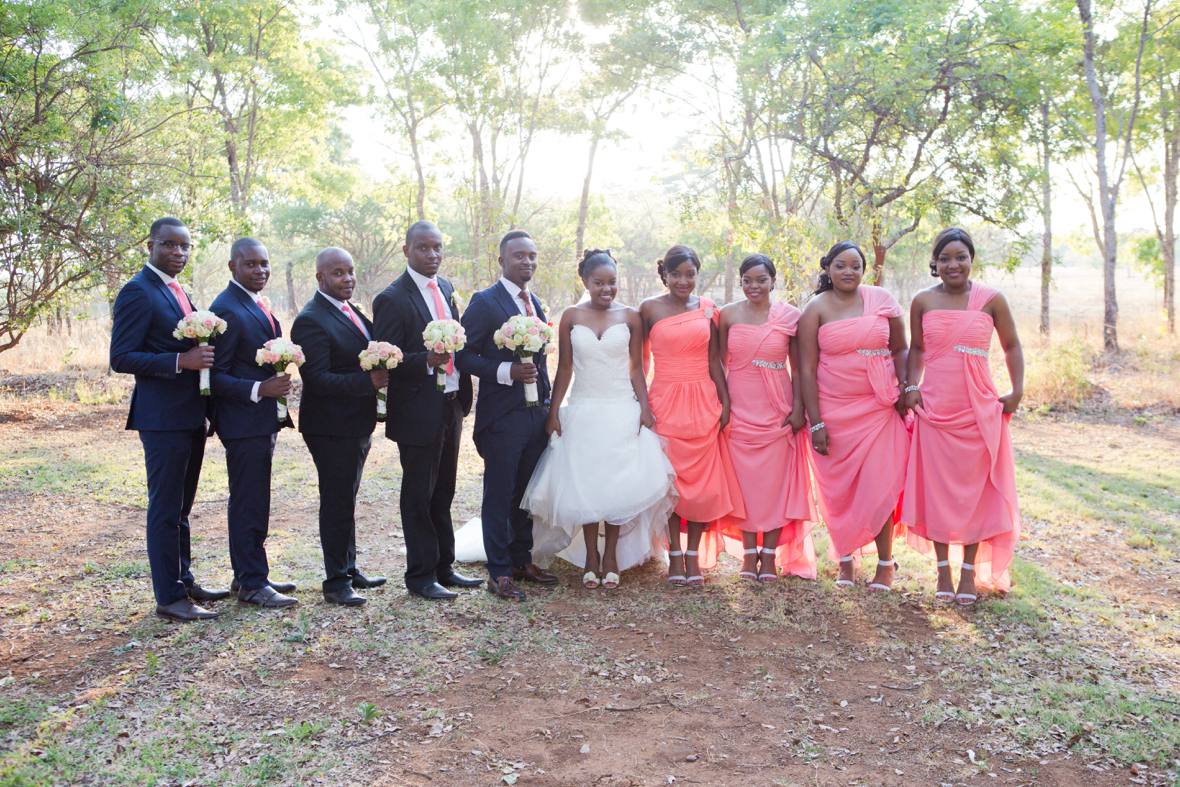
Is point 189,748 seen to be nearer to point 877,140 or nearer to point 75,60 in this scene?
point 75,60

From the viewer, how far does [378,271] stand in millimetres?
38688

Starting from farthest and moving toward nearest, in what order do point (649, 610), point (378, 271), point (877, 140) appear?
point (378, 271) < point (877, 140) < point (649, 610)

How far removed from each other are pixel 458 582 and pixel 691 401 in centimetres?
204

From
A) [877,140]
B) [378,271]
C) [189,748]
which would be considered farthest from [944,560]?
[378,271]

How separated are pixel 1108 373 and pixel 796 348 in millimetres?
13158

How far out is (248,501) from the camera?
5.24 metres

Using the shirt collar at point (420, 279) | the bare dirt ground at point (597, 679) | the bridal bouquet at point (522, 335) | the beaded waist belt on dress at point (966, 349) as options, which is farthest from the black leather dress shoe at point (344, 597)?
the beaded waist belt on dress at point (966, 349)

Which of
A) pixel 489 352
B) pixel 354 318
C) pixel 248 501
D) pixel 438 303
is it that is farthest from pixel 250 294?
pixel 489 352

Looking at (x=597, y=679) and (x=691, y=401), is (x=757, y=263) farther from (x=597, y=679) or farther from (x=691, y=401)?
(x=597, y=679)

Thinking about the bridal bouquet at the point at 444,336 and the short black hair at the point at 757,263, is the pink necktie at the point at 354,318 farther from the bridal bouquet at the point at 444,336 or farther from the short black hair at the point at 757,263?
the short black hair at the point at 757,263

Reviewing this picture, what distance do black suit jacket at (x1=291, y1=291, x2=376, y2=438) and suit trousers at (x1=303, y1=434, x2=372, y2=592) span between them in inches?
3.0

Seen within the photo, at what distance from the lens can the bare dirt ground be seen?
3717 millimetres

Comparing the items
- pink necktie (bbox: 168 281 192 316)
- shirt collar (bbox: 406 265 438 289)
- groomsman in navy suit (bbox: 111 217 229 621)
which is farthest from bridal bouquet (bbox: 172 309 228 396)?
shirt collar (bbox: 406 265 438 289)

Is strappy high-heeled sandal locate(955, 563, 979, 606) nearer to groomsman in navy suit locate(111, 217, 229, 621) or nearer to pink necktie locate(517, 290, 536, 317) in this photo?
pink necktie locate(517, 290, 536, 317)
